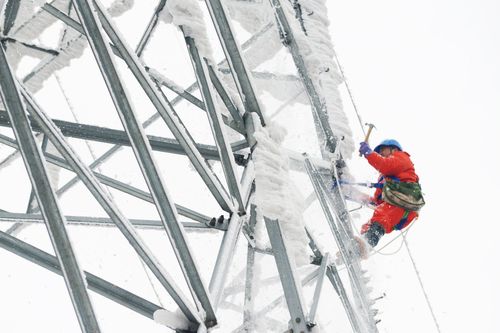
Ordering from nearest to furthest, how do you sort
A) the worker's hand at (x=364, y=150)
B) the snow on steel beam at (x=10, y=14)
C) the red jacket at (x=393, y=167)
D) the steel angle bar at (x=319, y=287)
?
the steel angle bar at (x=319, y=287) → the snow on steel beam at (x=10, y=14) → the worker's hand at (x=364, y=150) → the red jacket at (x=393, y=167)

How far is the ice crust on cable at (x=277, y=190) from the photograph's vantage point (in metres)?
4.69

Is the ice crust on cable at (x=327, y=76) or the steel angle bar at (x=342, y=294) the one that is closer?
the steel angle bar at (x=342, y=294)

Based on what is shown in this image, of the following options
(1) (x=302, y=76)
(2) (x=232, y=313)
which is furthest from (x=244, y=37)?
(2) (x=232, y=313)

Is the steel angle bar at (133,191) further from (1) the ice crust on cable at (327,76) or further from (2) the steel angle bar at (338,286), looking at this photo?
(1) the ice crust on cable at (327,76)

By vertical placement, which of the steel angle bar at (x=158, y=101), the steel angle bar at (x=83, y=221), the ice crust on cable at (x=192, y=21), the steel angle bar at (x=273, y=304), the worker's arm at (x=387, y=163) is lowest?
the steel angle bar at (x=273, y=304)

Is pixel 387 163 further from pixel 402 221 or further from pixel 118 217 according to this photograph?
pixel 118 217

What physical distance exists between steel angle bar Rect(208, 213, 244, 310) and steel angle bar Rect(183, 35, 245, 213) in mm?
146

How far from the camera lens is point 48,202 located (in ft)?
11.4

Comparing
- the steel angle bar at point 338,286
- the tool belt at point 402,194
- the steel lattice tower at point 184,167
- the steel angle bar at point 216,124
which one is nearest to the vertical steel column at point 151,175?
the steel lattice tower at point 184,167

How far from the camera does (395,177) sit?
850 cm

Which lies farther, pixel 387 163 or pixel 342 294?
pixel 387 163

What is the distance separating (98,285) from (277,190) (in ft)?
4.61

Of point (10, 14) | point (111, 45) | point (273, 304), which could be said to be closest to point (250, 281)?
point (273, 304)

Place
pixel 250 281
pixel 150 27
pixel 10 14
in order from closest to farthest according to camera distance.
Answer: pixel 10 14, pixel 250 281, pixel 150 27
